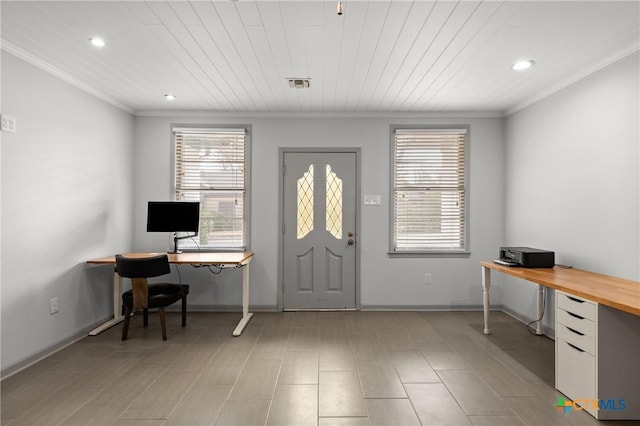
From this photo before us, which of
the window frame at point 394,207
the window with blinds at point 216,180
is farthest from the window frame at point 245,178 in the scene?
the window frame at point 394,207

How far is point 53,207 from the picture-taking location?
3252mm

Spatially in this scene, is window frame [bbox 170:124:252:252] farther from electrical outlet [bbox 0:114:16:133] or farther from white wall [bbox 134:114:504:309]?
electrical outlet [bbox 0:114:16:133]

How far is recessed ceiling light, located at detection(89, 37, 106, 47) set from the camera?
2.64 meters

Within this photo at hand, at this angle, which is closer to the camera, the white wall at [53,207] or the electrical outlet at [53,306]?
the white wall at [53,207]

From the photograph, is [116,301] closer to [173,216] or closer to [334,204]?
[173,216]

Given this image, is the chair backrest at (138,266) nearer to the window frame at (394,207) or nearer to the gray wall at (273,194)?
the gray wall at (273,194)

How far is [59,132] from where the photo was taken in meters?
3.32

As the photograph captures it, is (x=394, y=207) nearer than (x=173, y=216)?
No

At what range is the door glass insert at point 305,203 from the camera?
4.70m

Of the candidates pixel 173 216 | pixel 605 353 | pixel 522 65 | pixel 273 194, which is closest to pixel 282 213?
pixel 273 194

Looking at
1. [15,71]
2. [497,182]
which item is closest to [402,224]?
[497,182]

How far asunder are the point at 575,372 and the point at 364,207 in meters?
2.82

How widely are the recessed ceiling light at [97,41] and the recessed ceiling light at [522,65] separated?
3441mm

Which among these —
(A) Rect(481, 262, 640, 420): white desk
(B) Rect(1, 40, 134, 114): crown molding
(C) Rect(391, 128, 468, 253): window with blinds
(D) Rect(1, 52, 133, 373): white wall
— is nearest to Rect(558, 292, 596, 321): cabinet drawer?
(A) Rect(481, 262, 640, 420): white desk
